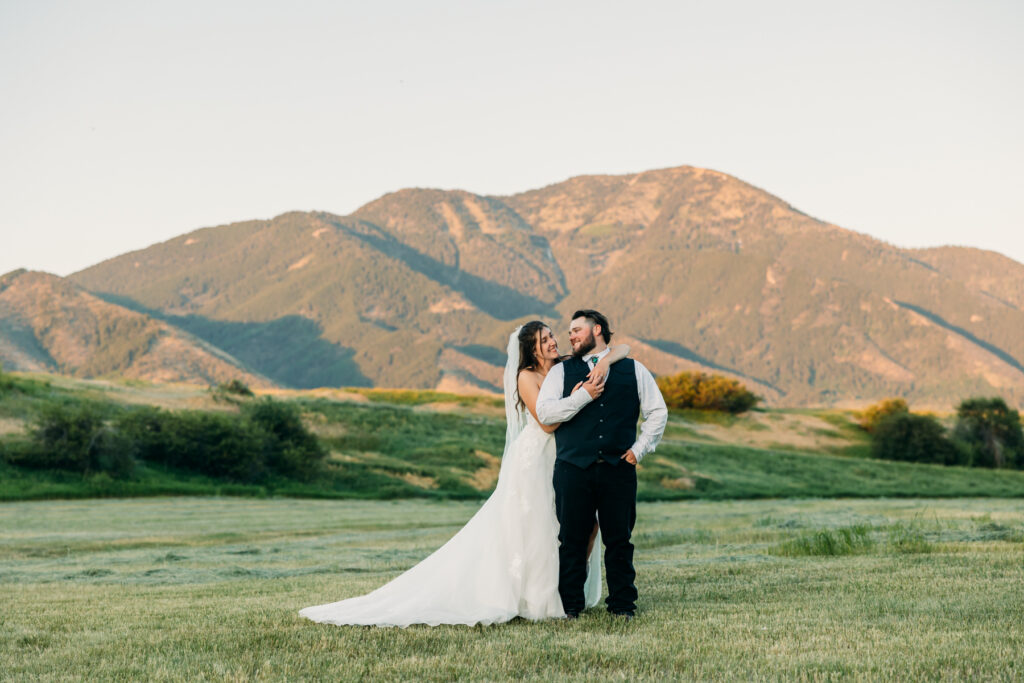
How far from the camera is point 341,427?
65.6 m

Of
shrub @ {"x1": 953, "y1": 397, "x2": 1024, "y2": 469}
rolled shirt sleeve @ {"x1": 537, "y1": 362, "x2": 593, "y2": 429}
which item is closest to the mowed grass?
rolled shirt sleeve @ {"x1": 537, "y1": 362, "x2": 593, "y2": 429}

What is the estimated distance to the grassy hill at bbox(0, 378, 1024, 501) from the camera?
141 ft

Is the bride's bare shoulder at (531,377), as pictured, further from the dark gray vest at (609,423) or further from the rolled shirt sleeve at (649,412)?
the dark gray vest at (609,423)

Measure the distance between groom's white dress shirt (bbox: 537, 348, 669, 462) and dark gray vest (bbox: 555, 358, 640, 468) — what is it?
101mm

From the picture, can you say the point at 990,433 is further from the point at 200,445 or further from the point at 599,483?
the point at 599,483

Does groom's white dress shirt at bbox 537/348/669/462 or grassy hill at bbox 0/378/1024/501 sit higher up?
groom's white dress shirt at bbox 537/348/669/462

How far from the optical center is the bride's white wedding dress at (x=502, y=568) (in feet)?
27.0

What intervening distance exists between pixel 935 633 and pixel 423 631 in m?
3.72

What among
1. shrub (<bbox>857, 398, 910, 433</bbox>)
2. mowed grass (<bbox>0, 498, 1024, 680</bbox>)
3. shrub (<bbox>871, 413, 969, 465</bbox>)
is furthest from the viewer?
shrub (<bbox>857, 398, 910, 433</bbox>)

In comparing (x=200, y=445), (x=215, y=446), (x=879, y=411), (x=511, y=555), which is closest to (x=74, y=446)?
(x=200, y=445)

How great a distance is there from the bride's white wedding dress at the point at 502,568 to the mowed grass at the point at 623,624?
35 cm

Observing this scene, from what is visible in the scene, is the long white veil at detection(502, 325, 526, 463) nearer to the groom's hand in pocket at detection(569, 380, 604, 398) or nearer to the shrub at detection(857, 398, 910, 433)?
the groom's hand in pocket at detection(569, 380, 604, 398)

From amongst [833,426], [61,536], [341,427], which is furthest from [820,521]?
[833,426]

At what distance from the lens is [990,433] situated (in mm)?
78500
